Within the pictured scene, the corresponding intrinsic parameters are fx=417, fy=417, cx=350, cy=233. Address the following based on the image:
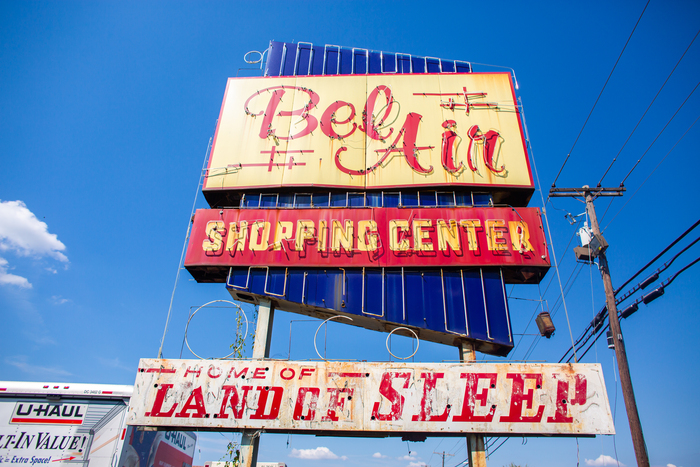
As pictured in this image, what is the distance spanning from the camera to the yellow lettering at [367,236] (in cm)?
1395

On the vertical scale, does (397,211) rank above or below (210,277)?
above

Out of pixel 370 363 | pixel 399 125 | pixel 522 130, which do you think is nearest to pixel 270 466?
pixel 370 363

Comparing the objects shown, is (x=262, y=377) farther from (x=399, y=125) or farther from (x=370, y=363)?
(x=399, y=125)

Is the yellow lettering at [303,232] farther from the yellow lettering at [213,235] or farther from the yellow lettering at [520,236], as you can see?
the yellow lettering at [520,236]

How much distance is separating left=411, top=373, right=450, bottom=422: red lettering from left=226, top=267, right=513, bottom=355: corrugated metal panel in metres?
1.96

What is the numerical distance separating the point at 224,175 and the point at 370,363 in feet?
29.2

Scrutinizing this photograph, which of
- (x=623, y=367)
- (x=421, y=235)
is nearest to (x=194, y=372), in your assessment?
(x=421, y=235)

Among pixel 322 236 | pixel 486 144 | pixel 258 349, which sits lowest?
pixel 258 349

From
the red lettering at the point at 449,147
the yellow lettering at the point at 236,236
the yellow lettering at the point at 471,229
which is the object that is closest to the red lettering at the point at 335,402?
the yellow lettering at the point at 236,236

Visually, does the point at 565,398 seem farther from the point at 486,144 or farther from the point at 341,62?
the point at 341,62

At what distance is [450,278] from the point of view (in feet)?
44.3

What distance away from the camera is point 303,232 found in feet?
47.0

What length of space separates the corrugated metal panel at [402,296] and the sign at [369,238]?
0.34 metres

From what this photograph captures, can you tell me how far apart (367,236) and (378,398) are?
5.35m
